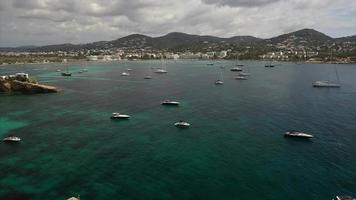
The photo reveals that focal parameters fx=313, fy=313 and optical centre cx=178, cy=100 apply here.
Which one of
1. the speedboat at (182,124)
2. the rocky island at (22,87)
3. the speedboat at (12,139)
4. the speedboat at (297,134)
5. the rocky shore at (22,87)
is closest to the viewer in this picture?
the speedboat at (12,139)

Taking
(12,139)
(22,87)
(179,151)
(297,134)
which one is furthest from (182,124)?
(22,87)

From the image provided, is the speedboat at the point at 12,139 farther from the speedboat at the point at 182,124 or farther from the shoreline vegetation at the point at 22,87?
the shoreline vegetation at the point at 22,87

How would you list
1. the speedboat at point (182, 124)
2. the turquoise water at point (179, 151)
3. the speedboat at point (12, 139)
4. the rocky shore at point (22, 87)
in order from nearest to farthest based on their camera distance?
the turquoise water at point (179, 151)
the speedboat at point (12, 139)
the speedboat at point (182, 124)
the rocky shore at point (22, 87)

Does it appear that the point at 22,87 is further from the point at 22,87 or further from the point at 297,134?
the point at 297,134

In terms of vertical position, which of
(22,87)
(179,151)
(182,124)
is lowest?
(179,151)

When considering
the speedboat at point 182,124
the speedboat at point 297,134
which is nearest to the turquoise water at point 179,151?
the speedboat at point 182,124

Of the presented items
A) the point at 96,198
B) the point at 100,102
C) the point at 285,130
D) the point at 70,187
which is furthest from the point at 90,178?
the point at 100,102

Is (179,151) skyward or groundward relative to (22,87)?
groundward
